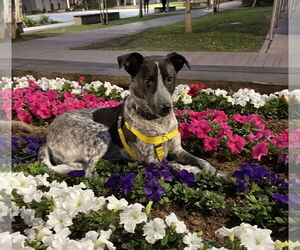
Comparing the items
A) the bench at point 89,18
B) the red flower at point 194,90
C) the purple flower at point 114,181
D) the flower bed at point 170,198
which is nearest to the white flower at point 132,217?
the flower bed at point 170,198

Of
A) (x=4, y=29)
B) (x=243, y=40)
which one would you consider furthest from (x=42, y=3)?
(x=243, y=40)

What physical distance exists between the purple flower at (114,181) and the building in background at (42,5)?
5712cm

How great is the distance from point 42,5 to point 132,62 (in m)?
60.0

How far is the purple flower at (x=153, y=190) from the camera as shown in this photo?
3.47 metres

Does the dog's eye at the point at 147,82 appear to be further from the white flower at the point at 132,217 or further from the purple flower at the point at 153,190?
the white flower at the point at 132,217

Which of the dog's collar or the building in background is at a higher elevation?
the building in background

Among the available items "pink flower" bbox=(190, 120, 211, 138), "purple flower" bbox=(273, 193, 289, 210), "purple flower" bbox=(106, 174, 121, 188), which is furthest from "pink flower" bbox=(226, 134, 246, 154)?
"purple flower" bbox=(106, 174, 121, 188)

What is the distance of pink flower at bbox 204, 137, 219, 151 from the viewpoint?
471 centimetres

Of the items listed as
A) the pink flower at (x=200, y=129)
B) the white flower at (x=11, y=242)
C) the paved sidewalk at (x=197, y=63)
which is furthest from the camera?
the paved sidewalk at (x=197, y=63)

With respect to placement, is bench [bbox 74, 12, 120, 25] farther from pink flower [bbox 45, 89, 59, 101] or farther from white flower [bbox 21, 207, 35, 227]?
white flower [bbox 21, 207, 35, 227]

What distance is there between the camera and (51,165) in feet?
14.2

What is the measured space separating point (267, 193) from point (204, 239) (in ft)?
2.95

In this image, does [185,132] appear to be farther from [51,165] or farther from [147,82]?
[51,165]

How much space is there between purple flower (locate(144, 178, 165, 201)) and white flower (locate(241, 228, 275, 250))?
1.03 meters
